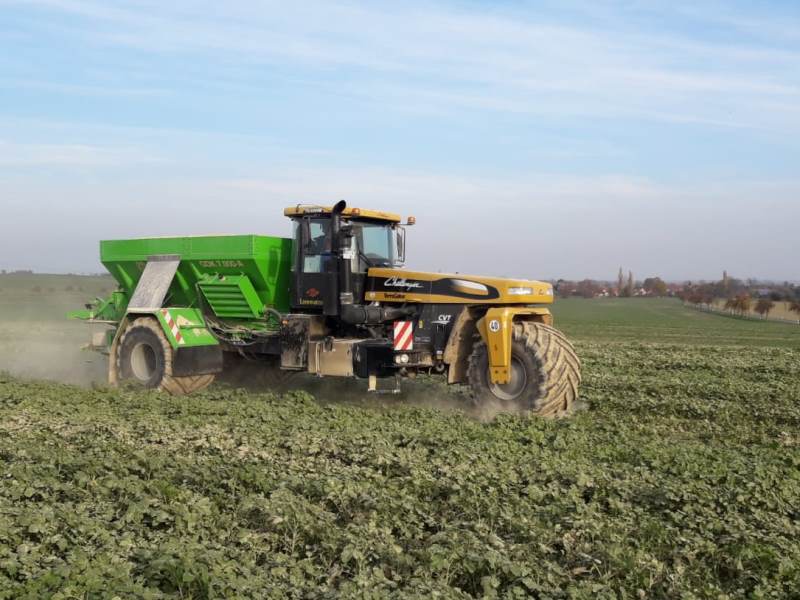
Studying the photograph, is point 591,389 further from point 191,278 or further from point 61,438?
point 61,438

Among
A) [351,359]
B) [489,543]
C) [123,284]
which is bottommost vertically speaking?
[489,543]

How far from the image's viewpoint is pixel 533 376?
11.0 m

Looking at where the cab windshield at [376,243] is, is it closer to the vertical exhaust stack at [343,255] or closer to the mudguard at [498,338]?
Answer: the vertical exhaust stack at [343,255]

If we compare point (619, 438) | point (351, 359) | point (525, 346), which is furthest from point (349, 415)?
point (619, 438)

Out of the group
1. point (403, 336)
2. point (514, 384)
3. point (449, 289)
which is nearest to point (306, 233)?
point (403, 336)

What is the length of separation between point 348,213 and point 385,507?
21.1 feet

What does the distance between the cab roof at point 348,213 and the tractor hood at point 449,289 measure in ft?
2.75

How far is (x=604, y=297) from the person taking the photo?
90.8m

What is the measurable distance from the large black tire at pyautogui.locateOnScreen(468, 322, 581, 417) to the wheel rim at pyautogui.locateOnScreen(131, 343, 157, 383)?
5784 mm

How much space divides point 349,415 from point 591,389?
533cm

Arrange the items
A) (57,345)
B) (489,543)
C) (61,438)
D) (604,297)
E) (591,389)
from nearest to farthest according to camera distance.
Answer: (489,543)
(61,438)
(591,389)
(57,345)
(604,297)

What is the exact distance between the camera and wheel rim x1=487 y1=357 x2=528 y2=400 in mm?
11203

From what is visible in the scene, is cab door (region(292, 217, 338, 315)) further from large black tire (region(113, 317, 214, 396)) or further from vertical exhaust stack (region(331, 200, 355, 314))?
large black tire (region(113, 317, 214, 396))

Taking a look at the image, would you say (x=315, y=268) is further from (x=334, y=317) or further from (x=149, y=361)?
(x=149, y=361)
